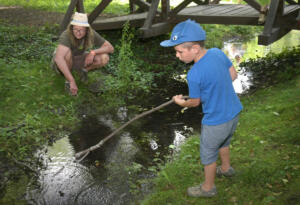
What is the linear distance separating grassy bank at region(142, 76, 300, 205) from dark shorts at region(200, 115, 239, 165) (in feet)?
1.77

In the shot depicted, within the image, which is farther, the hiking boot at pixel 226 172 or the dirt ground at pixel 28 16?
the dirt ground at pixel 28 16

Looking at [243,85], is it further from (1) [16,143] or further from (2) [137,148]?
(1) [16,143]

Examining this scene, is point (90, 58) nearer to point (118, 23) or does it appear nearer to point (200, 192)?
point (118, 23)

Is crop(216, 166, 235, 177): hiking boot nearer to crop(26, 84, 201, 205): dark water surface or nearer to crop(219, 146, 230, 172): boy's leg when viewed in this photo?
crop(219, 146, 230, 172): boy's leg

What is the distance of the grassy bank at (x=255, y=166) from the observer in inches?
124

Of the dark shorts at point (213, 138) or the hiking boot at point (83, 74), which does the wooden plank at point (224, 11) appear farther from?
the dark shorts at point (213, 138)

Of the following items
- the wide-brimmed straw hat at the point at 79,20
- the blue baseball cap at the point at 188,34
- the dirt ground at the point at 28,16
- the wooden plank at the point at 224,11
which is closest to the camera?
the blue baseball cap at the point at 188,34

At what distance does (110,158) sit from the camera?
3.94 metres

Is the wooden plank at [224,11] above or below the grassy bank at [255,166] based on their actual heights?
above

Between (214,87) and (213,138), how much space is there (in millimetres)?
476

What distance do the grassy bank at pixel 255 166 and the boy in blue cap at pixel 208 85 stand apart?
0.50m

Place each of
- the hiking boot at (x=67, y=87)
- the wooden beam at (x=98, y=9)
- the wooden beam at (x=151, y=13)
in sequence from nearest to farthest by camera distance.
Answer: the hiking boot at (x=67, y=87) < the wooden beam at (x=151, y=13) < the wooden beam at (x=98, y=9)

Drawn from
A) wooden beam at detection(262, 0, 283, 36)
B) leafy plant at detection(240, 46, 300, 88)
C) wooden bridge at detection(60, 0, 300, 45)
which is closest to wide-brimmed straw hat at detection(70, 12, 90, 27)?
wooden bridge at detection(60, 0, 300, 45)

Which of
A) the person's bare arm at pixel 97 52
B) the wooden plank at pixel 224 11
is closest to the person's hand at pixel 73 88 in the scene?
the person's bare arm at pixel 97 52
